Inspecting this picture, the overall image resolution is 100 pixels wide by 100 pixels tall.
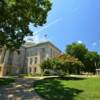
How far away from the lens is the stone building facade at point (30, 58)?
6469 centimetres

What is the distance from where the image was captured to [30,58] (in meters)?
68.1

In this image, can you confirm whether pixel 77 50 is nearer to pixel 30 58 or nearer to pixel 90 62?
pixel 90 62

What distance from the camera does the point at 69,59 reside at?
124ft

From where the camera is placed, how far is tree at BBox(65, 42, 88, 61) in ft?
224

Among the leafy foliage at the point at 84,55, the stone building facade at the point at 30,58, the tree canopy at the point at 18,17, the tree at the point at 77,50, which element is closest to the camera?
the tree canopy at the point at 18,17

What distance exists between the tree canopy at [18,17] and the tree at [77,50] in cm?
4447

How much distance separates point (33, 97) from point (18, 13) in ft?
34.4

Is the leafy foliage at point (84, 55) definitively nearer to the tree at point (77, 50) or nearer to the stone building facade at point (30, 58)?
the tree at point (77, 50)

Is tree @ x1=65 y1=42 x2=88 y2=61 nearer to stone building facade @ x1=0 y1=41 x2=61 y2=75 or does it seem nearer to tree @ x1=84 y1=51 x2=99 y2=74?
tree @ x1=84 y1=51 x2=99 y2=74

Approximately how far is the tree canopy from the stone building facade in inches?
1539

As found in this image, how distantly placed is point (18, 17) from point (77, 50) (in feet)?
155

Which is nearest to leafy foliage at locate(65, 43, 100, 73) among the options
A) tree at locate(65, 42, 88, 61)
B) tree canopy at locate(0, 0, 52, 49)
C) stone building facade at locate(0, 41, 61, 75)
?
tree at locate(65, 42, 88, 61)

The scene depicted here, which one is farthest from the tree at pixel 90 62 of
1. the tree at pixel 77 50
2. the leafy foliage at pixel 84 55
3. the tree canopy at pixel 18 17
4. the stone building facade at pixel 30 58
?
the tree canopy at pixel 18 17

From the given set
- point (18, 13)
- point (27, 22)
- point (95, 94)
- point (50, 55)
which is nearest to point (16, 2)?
point (18, 13)
